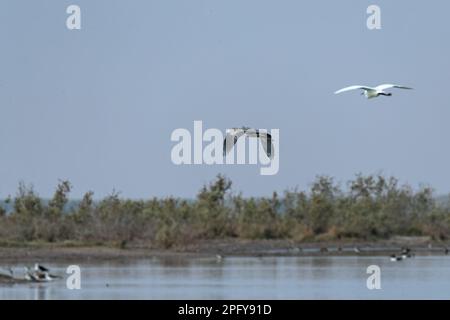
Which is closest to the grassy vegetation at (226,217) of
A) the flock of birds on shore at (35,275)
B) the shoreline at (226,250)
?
the shoreline at (226,250)

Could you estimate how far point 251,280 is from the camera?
43.2 meters

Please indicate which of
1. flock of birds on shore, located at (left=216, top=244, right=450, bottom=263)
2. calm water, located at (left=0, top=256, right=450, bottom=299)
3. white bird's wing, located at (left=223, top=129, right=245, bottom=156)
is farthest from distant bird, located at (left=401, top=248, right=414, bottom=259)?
white bird's wing, located at (left=223, top=129, right=245, bottom=156)

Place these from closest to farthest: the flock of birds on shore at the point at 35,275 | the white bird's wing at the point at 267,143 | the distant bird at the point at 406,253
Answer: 1. the white bird's wing at the point at 267,143
2. the flock of birds on shore at the point at 35,275
3. the distant bird at the point at 406,253

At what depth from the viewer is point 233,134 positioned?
105ft

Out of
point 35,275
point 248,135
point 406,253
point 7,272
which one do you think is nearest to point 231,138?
point 248,135

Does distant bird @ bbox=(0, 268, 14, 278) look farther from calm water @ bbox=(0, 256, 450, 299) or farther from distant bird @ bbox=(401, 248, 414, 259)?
distant bird @ bbox=(401, 248, 414, 259)

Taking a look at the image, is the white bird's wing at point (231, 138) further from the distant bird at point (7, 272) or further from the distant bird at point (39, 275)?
the distant bird at point (7, 272)

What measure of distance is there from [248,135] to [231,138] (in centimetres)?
33

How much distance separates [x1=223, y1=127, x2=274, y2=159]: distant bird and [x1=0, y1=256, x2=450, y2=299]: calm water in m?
6.66

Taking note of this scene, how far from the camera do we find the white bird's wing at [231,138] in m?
31.8

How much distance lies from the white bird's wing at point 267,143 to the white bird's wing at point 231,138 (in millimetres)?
402

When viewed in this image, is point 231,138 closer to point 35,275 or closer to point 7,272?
point 35,275
